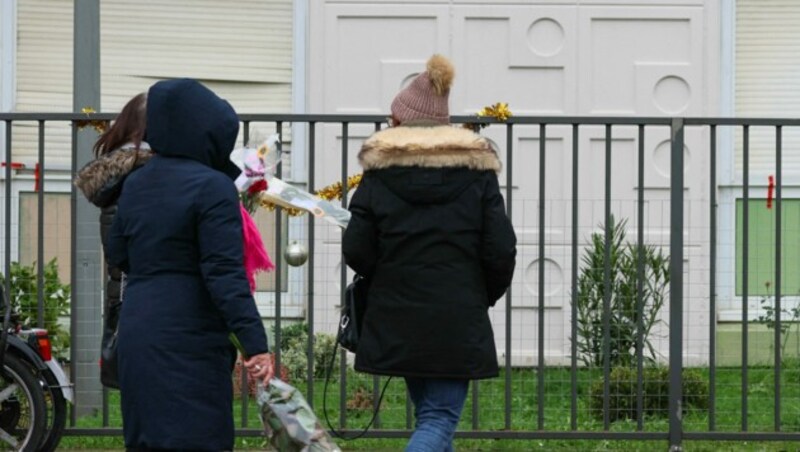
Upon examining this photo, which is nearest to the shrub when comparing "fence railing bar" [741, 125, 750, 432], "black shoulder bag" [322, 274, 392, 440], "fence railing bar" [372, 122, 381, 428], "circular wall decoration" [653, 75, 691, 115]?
"fence railing bar" [741, 125, 750, 432]

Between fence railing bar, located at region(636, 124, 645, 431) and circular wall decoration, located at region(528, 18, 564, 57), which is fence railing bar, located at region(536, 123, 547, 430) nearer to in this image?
fence railing bar, located at region(636, 124, 645, 431)

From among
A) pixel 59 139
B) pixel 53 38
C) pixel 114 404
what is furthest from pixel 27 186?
pixel 114 404

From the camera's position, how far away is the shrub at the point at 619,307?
7.74 m

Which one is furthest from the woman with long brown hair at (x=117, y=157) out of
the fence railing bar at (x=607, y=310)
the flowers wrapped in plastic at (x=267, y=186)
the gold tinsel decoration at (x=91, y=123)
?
the fence railing bar at (x=607, y=310)

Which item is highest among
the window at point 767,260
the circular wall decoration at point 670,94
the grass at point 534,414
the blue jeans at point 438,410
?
the circular wall decoration at point 670,94

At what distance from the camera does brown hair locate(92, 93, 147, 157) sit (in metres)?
5.78

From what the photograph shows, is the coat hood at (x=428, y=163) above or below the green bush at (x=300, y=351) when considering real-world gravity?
above

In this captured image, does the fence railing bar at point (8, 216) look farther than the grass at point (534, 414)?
No

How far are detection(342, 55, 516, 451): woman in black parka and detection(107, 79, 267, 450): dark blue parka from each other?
0.88 m

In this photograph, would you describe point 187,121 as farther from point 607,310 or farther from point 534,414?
point 534,414

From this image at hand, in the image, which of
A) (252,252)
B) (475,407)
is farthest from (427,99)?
(475,407)

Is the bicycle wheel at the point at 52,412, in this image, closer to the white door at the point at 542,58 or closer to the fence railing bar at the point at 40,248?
the fence railing bar at the point at 40,248

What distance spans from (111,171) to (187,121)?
0.75 meters

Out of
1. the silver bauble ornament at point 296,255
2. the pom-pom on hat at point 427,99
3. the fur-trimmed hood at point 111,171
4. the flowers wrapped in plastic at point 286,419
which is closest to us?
the flowers wrapped in plastic at point 286,419
